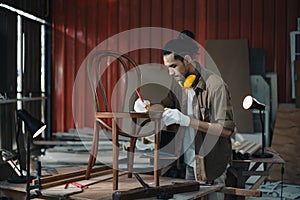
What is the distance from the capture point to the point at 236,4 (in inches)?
249

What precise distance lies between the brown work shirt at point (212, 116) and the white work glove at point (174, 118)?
0.61 ft

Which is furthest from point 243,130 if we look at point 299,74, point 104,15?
point 104,15

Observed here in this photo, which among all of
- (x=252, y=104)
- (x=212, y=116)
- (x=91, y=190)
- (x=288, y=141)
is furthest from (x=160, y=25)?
(x=91, y=190)

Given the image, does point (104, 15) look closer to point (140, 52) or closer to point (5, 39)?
point (140, 52)

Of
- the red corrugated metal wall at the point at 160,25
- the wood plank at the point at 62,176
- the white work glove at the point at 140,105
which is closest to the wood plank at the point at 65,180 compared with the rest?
the wood plank at the point at 62,176

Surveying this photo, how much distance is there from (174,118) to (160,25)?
3917 millimetres

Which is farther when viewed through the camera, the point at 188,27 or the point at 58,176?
the point at 188,27

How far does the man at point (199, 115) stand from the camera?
116 inches

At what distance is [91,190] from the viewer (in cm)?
264

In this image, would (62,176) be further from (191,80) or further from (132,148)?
(191,80)

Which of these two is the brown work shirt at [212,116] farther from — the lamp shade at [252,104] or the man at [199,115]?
the lamp shade at [252,104]

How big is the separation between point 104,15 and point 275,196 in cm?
363

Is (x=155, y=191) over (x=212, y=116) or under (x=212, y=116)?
under

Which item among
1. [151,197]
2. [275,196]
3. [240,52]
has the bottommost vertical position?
[275,196]
